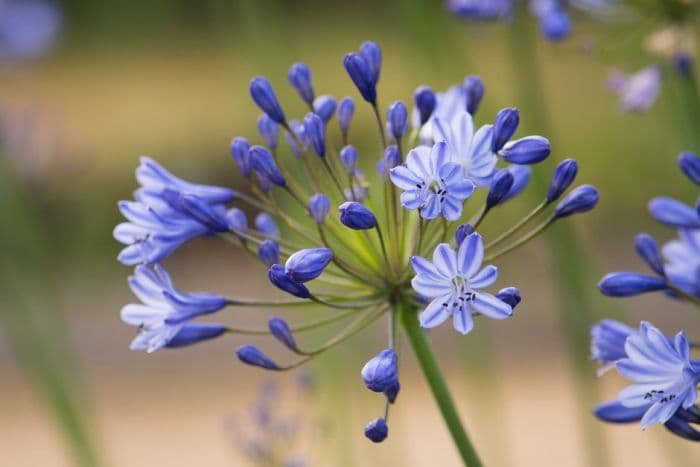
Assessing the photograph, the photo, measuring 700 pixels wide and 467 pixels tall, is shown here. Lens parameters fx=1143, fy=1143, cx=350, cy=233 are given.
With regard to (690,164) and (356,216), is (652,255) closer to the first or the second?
(690,164)

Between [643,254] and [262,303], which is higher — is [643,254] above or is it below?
below

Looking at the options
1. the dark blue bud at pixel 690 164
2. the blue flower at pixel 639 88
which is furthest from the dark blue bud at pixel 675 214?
the blue flower at pixel 639 88

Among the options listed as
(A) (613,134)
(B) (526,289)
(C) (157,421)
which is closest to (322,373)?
(C) (157,421)

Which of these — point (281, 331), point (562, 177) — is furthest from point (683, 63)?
point (281, 331)

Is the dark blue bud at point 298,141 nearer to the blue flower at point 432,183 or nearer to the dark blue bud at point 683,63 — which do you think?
the blue flower at point 432,183

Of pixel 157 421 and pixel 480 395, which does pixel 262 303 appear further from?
pixel 157 421

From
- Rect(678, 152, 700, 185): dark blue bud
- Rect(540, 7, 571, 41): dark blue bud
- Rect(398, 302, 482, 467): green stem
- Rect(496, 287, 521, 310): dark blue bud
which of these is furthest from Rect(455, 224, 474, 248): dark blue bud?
Rect(540, 7, 571, 41): dark blue bud

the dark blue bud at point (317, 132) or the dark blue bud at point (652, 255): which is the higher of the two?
the dark blue bud at point (317, 132)
